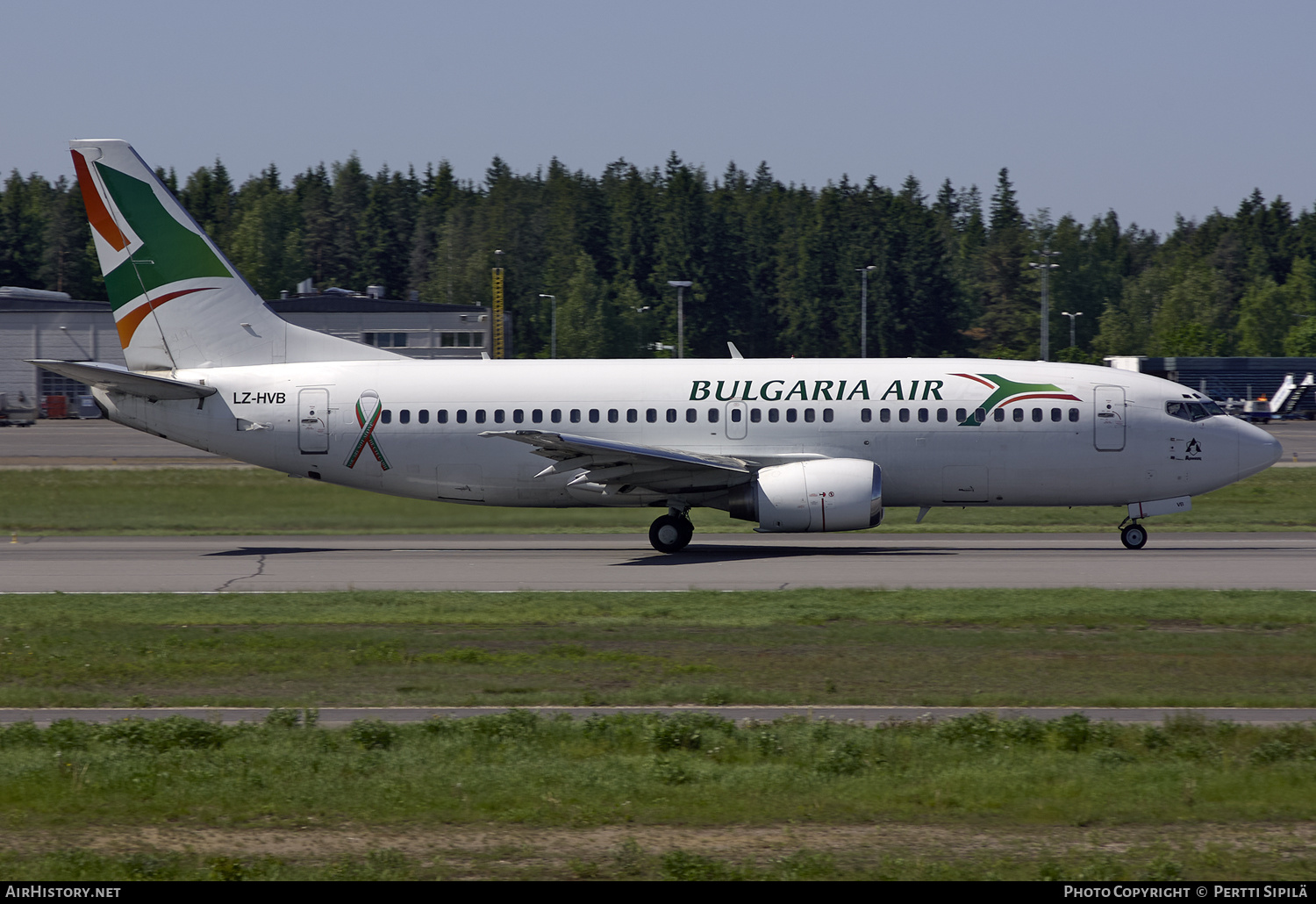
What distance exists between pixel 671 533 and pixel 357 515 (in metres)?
8.27

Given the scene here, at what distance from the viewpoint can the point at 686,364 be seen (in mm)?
29109

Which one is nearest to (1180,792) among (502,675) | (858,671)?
(858,671)

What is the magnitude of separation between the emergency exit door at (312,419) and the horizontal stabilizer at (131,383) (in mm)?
2059

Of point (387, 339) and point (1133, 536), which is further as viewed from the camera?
point (387, 339)

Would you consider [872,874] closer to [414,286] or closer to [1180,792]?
[1180,792]

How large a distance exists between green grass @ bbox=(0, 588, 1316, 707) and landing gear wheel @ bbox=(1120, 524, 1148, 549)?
21.3ft

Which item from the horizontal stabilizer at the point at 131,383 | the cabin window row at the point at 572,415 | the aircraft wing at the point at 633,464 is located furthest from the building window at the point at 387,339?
the aircraft wing at the point at 633,464

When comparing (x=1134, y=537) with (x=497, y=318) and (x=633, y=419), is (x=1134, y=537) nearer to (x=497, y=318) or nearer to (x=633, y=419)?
(x=633, y=419)

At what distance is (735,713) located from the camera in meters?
13.6

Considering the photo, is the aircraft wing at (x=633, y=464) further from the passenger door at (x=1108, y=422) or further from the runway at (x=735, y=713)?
the runway at (x=735, y=713)

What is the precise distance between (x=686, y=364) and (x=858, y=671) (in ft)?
47.5

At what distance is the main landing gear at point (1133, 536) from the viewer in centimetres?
2750

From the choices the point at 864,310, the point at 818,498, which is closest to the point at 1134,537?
the point at 818,498

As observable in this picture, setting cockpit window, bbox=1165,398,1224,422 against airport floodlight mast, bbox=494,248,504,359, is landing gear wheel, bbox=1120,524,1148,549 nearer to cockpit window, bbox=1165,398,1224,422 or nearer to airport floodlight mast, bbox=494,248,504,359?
cockpit window, bbox=1165,398,1224,422
